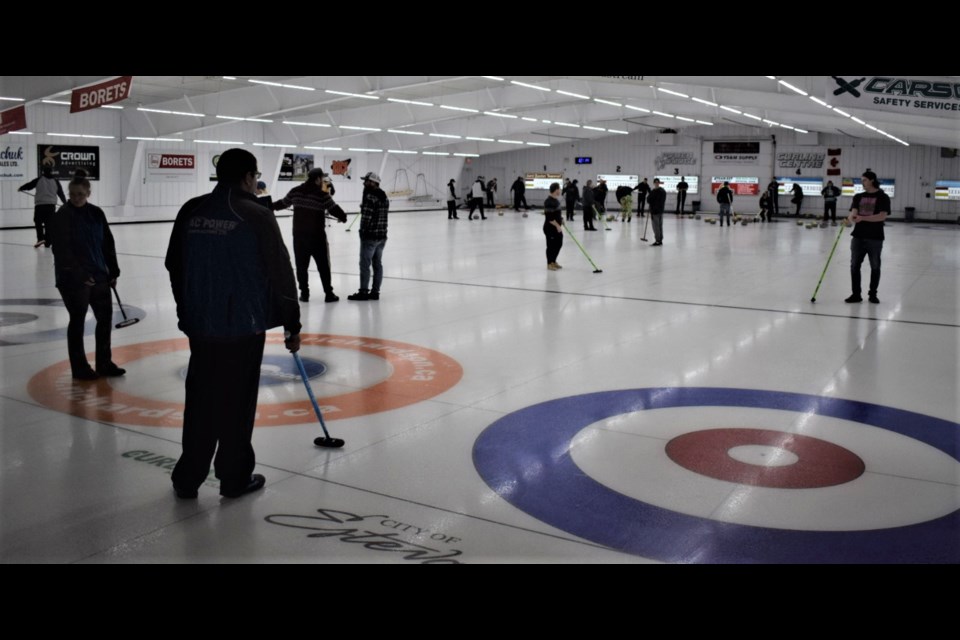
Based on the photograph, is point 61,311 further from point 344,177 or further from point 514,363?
point 344,177

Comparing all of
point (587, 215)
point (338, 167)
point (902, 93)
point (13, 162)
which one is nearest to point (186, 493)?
point (902, 93)

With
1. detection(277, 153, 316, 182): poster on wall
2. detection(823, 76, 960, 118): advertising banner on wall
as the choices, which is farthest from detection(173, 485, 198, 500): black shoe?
detection(277, 153, 316, 182): poster on wall

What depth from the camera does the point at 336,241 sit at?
21828mm

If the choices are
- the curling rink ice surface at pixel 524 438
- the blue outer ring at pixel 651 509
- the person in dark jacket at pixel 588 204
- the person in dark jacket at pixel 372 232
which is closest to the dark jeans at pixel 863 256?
the curling rink ice surface at pixel 524 438

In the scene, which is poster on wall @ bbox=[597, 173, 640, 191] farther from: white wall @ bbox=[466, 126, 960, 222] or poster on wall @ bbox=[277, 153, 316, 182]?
poster on wall @ bbox=[277, 153, 316, 182]

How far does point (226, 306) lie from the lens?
4.21 m

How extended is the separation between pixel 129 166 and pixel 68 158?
85.8 inches

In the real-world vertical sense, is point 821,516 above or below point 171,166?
below

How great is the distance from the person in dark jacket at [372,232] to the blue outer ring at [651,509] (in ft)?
18.4

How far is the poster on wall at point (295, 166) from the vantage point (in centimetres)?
3772

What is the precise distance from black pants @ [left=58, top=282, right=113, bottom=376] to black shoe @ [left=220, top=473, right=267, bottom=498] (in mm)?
2905

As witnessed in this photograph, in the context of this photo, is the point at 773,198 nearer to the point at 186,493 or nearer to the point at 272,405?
the point at 272,405
